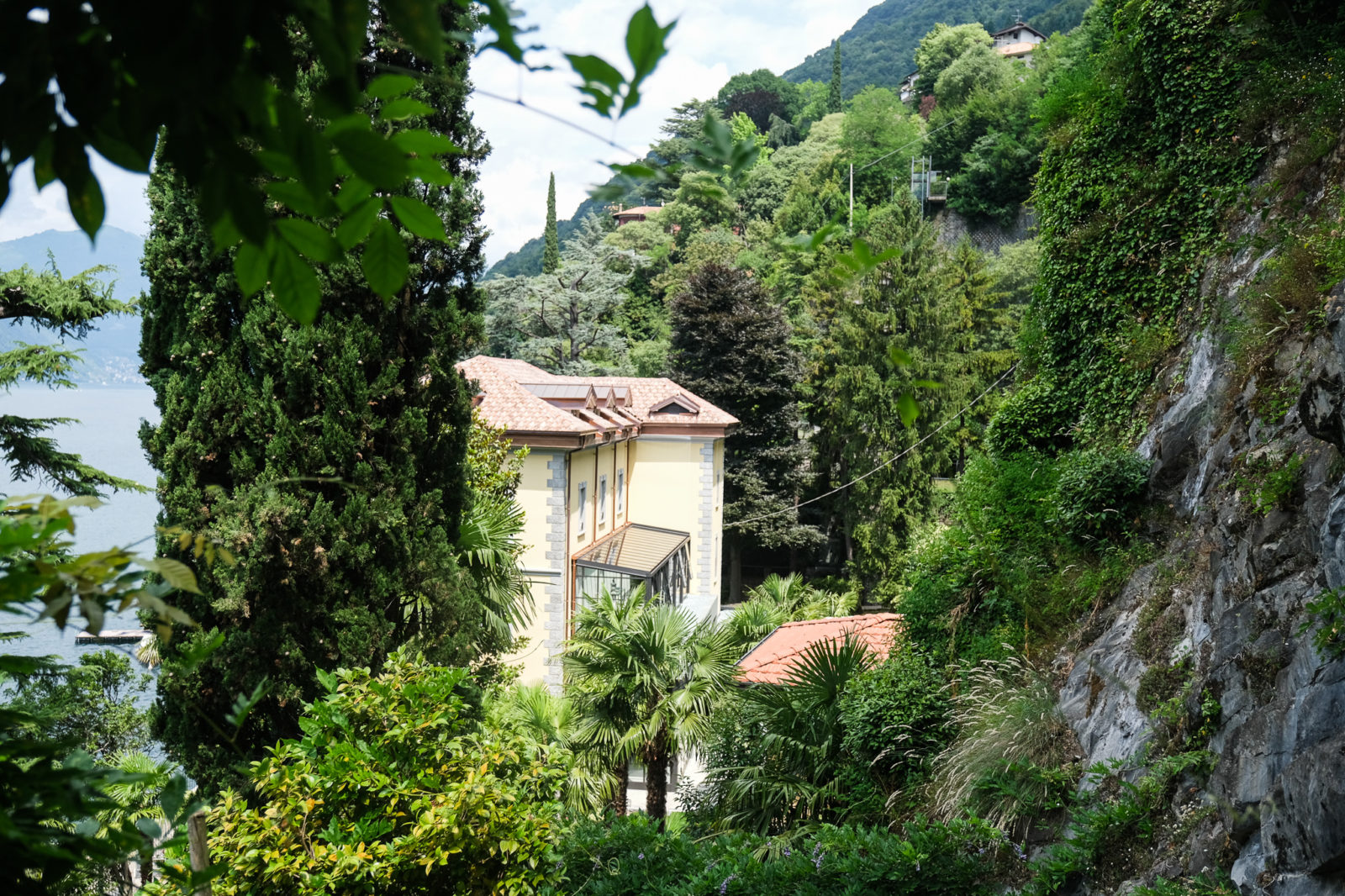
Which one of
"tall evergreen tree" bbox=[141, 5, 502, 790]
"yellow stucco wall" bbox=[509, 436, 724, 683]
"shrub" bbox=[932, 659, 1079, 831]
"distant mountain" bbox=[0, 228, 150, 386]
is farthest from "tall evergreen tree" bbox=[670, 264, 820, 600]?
"shrub" bbox=[932, 659, 1079, 831]

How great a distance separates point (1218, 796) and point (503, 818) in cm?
325

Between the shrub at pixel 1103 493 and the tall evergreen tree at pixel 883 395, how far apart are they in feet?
60.9

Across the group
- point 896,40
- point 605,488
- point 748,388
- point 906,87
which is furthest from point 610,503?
point 896,40

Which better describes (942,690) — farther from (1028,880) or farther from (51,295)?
(51,295)

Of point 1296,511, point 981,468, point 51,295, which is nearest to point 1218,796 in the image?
point 1296,511

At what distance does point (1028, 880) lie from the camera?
15.5 ft

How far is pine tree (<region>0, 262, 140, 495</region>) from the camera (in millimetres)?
9594

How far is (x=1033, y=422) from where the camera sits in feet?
30.9

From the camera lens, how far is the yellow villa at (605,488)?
675 inches

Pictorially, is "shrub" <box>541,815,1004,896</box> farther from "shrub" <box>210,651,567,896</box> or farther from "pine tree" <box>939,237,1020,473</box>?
"pine tree" <box>939,237,1020,473</box>

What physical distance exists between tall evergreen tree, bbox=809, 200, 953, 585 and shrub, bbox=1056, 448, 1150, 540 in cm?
1857

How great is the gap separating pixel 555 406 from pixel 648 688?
9.65m

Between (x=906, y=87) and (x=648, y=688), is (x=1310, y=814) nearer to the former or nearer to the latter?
(x=648, y=688)

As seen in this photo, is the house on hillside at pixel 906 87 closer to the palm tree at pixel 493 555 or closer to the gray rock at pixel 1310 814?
the palm tree at pixel 493 555
